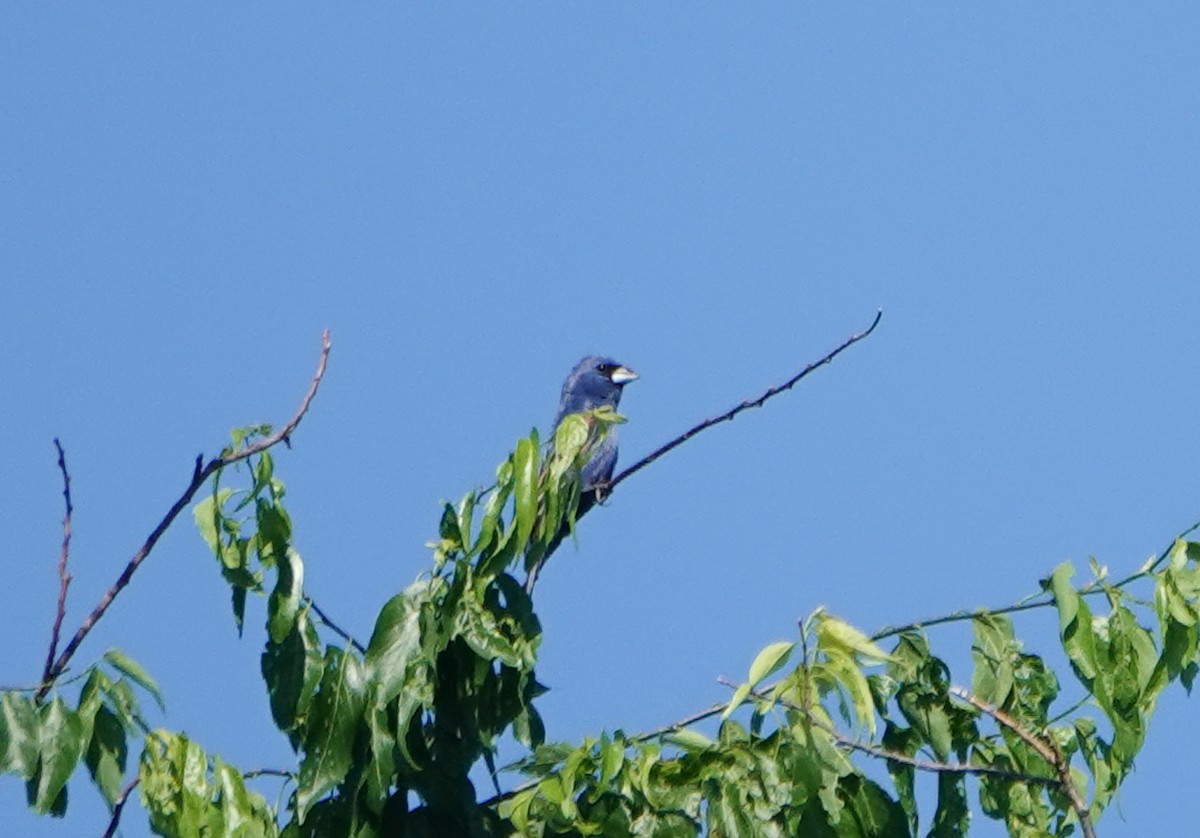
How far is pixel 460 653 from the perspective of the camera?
15.9ft

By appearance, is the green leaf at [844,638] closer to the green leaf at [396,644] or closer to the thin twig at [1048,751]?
the thin twig at [1048,751]

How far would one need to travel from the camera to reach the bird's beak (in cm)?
1295

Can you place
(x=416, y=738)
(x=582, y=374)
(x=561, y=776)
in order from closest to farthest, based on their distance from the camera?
(x=561, y=776)
(x=416, y=738)
(x=582, y=374)

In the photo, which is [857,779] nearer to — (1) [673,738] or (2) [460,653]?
(1) [673,738]

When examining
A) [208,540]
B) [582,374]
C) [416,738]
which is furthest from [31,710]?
[582,374]

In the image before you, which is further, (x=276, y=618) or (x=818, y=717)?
(x=276, y=618)

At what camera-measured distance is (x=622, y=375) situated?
42.5 feet

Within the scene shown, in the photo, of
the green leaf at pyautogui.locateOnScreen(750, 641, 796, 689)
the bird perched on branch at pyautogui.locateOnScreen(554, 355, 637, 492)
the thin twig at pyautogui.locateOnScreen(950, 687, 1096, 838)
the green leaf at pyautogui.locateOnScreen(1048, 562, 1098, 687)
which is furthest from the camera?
the bird perched on branch at pyautogui.locateOnScreen(554, 355, 637, 492)

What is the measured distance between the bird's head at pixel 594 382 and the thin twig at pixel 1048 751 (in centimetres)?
799

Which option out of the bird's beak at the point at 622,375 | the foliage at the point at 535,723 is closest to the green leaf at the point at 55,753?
the foliage at the point at 535,723

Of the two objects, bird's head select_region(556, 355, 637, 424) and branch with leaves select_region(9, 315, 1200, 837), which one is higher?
bird's head select_region(556, 355, 637, 424)

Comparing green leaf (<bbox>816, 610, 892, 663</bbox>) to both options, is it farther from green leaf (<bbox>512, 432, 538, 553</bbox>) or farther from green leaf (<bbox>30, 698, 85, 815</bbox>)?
green leaf (<bbox>30, 698, 85, 815</bbox>)

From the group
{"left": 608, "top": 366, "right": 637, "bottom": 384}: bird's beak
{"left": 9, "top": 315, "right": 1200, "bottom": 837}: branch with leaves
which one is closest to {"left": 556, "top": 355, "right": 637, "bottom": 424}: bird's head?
{"left": 608, "top": 366, "right": 637, "bottom": 384}: bird's beak

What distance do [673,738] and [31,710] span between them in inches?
55.9
